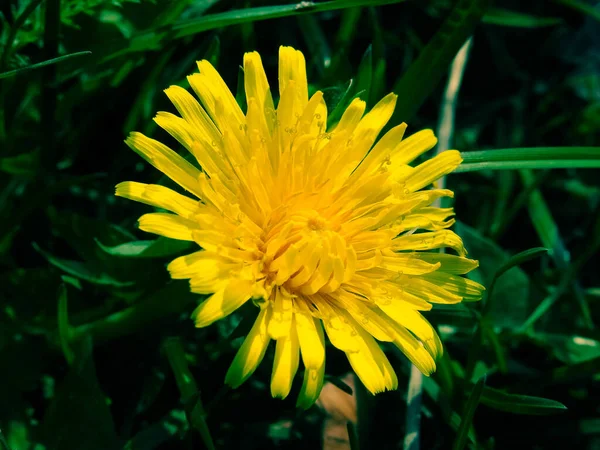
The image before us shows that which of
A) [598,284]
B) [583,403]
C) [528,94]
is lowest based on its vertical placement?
[583,403]

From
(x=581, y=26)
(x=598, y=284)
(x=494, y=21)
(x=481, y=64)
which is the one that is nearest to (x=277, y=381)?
(x=598, y=284)

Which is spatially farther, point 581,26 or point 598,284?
point 581,26

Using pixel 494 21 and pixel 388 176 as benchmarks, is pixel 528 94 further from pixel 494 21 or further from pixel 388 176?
pixel 388 176

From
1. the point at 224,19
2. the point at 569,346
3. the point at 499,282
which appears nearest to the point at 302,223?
the point at 224,19

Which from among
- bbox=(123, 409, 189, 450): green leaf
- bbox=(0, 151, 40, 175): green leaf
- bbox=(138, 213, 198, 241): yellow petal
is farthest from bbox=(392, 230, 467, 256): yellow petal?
bbox=(0, 151, 40, 175): green leaf

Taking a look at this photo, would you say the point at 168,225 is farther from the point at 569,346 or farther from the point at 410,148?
the point at 569,346

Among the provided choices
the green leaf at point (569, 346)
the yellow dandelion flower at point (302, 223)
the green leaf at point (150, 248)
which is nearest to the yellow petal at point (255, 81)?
the yellow dandelion flower at point (302, 223)

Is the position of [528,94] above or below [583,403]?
above
